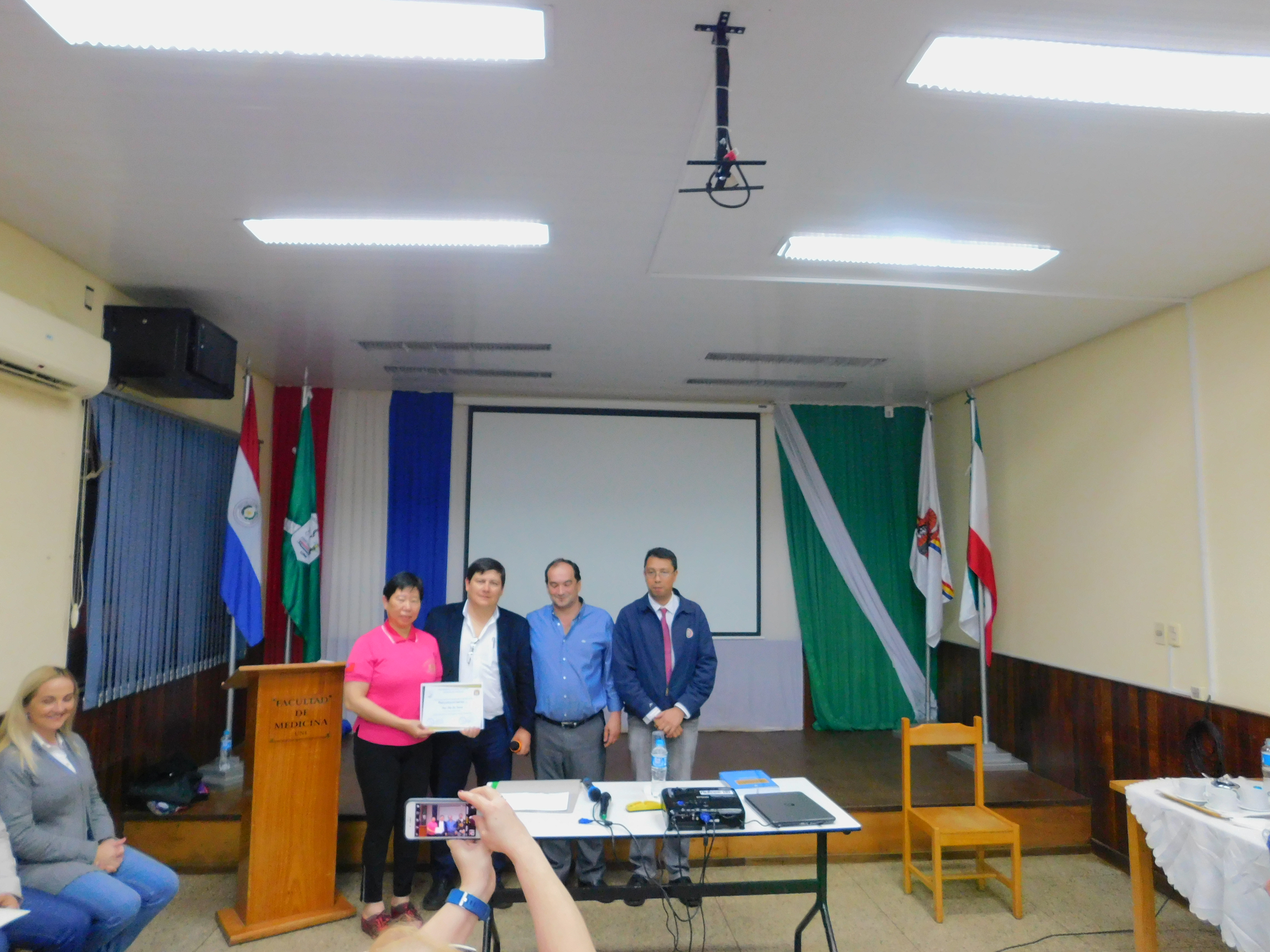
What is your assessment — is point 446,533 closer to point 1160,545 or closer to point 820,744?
point 820,744

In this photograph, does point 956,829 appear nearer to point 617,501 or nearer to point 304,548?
point 617,501

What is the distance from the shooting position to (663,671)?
3.60 metres

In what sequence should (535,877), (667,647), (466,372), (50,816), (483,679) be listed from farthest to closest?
Result: 1. (466,372)
2. (667,647)
3. (483,679)
4. (50,816)
5. (535,877)

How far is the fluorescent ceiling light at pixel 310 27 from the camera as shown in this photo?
177 centimetres

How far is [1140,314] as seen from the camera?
157 inches

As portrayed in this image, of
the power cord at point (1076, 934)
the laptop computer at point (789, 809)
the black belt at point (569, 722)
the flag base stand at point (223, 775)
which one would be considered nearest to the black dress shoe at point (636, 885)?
the laptop computer at point (789, 809)

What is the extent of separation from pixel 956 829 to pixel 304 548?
4059 millimetres

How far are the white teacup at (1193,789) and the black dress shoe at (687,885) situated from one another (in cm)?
184

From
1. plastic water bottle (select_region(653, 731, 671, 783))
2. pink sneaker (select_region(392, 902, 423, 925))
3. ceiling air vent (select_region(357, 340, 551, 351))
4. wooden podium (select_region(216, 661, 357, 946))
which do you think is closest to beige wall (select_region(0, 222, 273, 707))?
wooden podium (select_region(216, 661, 357, 946))

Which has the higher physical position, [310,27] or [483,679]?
[310,27]

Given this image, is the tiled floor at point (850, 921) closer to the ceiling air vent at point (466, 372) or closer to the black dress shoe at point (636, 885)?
the black dress shoe at point (636, 885)

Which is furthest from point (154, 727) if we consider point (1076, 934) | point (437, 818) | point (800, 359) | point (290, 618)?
point (1076, 934)

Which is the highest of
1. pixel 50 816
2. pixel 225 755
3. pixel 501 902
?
pixel 50 816

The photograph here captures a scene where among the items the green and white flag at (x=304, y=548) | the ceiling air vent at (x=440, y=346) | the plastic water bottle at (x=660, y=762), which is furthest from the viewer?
the green and white flag at (x=304, y=548)
